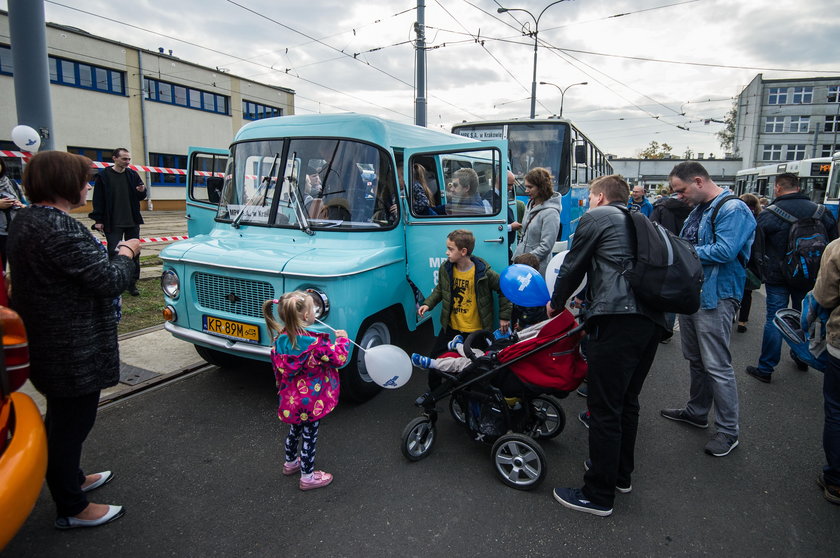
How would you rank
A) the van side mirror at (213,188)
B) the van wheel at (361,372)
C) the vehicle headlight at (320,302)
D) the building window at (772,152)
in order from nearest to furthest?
1. the vehicle headlight at (320,302)
2. the van wheel at (361,372)
3. the van side mirror at (213,188)
4. the building window at (772,152)

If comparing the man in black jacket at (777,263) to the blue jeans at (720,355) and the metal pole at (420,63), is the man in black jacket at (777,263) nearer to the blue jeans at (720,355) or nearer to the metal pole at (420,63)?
the blue jeans at (720,355)

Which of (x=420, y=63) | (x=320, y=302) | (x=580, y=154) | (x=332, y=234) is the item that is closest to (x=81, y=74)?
(x=420, y=63)

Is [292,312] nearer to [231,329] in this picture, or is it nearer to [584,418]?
[231,329]

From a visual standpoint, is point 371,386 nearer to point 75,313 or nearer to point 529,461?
point 529,461

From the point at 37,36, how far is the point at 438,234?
18.9 feet

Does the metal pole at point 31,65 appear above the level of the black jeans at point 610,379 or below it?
above

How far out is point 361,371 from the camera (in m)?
4.46

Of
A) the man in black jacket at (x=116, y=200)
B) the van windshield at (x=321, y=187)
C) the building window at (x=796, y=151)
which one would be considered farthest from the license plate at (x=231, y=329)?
the building window at (x=796, y=151)

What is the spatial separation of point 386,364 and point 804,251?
4440 millimetres

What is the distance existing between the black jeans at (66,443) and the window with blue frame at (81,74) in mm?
29325

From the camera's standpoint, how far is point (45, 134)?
6.30 meters

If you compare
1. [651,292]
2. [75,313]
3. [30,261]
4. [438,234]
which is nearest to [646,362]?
[651,292]

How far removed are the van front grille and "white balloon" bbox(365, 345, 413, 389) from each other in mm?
1163

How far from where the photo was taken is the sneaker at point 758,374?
517 cm
